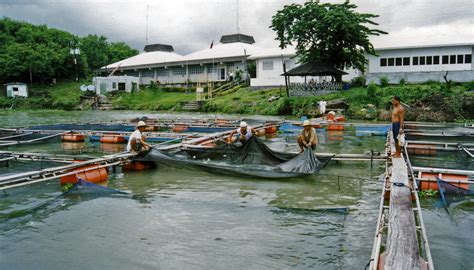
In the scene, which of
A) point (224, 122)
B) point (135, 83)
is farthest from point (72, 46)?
point (224, 122)

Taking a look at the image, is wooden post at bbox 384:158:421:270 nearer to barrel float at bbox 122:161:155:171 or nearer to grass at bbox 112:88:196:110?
barrel float at bbox 122:161:155:171

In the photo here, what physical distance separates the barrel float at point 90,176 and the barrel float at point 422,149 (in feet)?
31.1

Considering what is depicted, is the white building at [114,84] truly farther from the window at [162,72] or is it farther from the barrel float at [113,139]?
the barrel float at [113,139]

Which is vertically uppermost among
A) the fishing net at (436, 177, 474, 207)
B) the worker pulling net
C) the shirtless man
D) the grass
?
the grass

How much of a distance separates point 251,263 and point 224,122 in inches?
648

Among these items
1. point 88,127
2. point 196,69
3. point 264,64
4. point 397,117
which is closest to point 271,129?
point 88,127

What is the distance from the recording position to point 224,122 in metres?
22.0

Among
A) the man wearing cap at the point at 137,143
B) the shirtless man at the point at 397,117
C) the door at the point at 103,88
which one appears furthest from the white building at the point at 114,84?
the shirtless man at the point at 397,117

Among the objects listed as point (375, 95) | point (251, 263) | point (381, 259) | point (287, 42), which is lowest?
point (251, 263)

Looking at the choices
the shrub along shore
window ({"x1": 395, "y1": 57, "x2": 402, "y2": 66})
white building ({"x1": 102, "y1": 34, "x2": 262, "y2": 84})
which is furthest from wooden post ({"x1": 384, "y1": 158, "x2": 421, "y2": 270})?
white building ({"x1": 102, "y1": 34, "x2": 262, "y2": 84})

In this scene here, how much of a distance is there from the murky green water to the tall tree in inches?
833

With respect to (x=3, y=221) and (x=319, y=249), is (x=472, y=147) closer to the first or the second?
(x=319, y=249)

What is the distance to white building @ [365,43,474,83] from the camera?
98.1 feet

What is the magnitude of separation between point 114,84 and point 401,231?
45584mm
